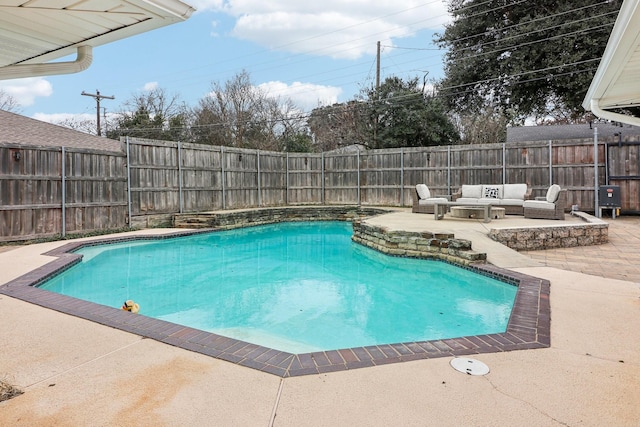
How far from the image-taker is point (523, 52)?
12.9 metres

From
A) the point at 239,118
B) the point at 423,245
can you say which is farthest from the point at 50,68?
the point at 239,118

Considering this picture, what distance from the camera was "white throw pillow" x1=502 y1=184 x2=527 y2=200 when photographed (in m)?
9.24

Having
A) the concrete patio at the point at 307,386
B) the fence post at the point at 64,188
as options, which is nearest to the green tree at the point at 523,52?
the concrete patio at the point at 307,386

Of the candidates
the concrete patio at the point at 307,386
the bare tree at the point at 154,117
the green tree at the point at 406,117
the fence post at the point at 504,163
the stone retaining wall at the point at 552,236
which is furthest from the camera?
the bare tree at the point at 154,117

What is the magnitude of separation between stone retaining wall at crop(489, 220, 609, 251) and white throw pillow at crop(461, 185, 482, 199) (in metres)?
3.21

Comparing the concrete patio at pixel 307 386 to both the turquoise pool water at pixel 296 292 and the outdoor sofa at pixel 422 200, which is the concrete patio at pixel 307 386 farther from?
the outdoor sofa at pixel 422 200

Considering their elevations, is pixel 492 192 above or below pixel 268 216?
above

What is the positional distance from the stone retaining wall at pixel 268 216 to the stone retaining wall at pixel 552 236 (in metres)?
5.29

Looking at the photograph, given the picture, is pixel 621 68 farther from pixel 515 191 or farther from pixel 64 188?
pixel 64 188

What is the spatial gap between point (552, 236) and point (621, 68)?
4.61m

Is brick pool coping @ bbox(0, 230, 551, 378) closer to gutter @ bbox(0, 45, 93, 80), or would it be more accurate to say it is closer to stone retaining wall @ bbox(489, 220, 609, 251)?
gutter @ bbox(0, 45, 93, 80)

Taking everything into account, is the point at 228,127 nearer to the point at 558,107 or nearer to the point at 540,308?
the point at 558,107

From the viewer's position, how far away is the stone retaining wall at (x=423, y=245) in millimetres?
5476

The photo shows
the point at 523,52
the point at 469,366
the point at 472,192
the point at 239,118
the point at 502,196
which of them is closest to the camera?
the point at 469,366
